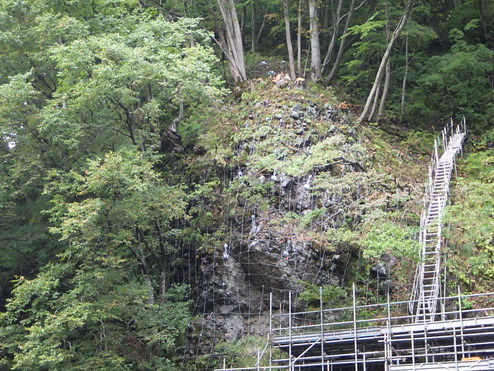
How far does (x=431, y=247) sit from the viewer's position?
51.9ft

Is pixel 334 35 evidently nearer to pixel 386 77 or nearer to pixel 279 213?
pixel 386 77

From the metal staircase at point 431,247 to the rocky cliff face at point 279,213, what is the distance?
1.04 metres

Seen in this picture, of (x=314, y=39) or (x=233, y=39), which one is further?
(x=233, y=39)

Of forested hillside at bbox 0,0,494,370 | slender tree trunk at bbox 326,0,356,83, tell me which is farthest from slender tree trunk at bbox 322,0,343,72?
forested hillside at bbox 0,0,494,370

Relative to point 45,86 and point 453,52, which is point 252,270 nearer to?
point 45,86

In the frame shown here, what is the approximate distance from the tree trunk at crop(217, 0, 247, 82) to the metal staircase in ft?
28.3

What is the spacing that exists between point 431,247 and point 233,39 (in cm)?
1272

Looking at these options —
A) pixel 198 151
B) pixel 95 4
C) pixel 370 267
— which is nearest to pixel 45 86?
pixel 95 4

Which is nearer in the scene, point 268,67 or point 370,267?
point 370,267

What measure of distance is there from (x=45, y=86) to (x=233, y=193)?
798cm

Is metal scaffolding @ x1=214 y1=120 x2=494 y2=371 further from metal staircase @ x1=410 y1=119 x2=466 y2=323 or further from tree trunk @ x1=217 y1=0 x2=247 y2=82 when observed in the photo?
tree trunk @ x1=217 y1=0 x2=247 y2=82

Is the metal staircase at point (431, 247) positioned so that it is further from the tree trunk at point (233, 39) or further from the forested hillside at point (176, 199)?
the tree trunk at point (233, 39)

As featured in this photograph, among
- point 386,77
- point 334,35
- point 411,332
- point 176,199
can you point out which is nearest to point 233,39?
point 334,35

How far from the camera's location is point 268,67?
28156mm
